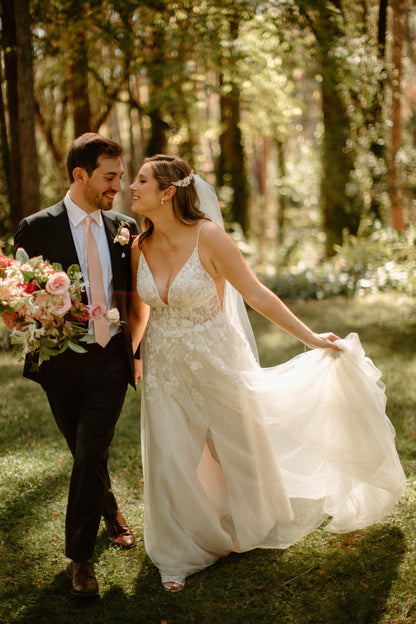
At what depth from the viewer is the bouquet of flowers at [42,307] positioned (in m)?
2.76

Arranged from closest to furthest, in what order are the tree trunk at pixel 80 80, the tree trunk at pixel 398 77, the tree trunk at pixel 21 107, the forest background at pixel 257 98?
the tree trunk at pixel 21 107 < the forest background at pixel 257 98 < the tree trunk at pixel 80 80 < the tree trunk at pixel 398 77

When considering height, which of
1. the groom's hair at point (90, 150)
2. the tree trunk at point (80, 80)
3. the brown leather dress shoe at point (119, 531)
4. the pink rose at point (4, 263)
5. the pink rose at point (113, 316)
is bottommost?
the brown leather dress shoe at point (119, 531)

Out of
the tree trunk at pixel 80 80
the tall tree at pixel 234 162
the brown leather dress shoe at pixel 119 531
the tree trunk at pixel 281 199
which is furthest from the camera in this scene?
the tree trunk at pixel 281 199

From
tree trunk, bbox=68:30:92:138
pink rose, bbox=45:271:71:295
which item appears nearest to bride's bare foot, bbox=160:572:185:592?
pink rose, bbox=45:271:71:295

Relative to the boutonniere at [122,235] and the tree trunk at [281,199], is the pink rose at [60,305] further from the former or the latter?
the tree trunk at [281,199]

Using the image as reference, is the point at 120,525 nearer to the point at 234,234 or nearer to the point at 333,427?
the point at 333,427

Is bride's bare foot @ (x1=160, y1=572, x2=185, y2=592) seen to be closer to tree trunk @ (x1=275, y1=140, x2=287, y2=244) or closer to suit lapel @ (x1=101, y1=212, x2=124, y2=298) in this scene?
suit lapel @ (x1=101, y1=212, x2=124, y2=298)

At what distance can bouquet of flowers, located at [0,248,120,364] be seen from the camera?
9.07 ft

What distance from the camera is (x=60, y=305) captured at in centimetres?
280

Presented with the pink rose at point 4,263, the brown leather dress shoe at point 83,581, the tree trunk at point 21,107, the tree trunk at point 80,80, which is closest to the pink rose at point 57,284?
the pink rose at point 4,263

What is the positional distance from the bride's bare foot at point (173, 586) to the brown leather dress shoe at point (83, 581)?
385mm

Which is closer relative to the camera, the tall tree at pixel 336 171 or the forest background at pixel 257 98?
the forest background at pixel 257 98

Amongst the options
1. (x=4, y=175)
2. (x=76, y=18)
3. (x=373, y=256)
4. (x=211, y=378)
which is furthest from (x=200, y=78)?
(x=211, y=378)

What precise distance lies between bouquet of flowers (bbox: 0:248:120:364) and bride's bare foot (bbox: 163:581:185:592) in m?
1.44
